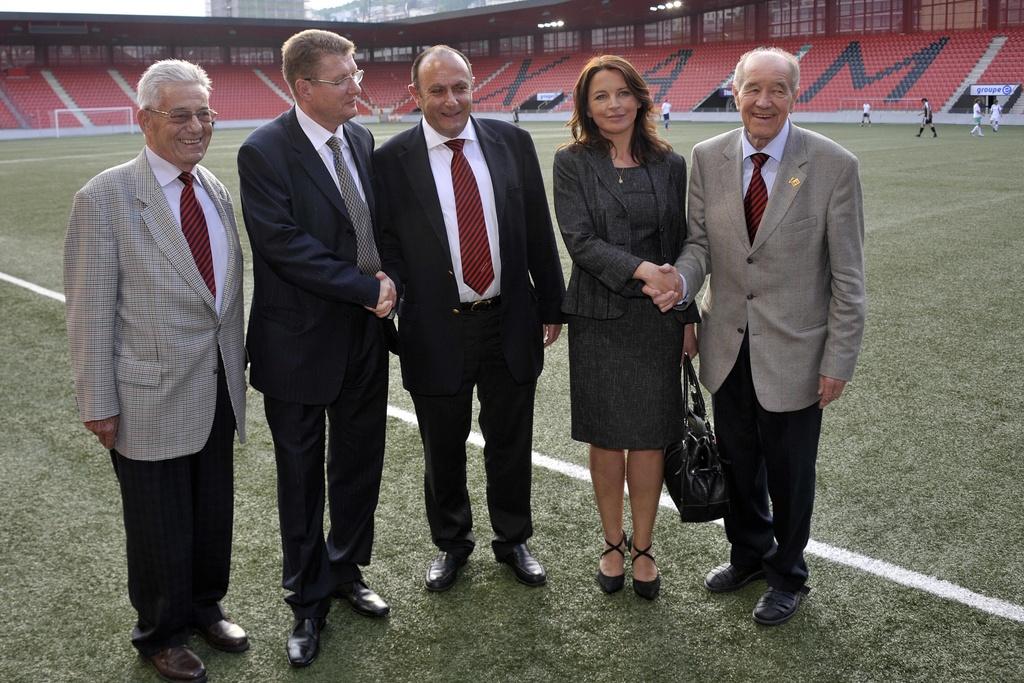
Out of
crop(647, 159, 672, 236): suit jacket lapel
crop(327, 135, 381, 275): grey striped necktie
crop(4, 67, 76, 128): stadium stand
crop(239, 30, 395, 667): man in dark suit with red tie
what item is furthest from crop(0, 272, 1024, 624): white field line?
crop(4, 67, 76, 128): stadium stand

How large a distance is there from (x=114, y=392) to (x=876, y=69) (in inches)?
1836

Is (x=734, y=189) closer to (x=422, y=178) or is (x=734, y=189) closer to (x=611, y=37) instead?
(x=422, y=178)

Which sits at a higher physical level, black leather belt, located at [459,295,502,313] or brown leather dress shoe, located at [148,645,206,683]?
black leather belt, located at [459,295,502,313]

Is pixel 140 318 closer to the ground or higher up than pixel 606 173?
closer to the ground

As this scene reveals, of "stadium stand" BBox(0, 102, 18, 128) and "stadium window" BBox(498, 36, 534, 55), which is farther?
"stadium window" BBox(498, 36, 534, 55)

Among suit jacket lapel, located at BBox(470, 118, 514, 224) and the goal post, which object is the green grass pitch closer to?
suit jacket lapel, located at BBox(470, 118, 514, 224)

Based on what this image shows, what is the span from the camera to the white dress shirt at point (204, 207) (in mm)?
2779

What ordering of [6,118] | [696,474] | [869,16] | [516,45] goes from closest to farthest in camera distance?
[696,474] → [869,16] → [6,118] → [516,45]

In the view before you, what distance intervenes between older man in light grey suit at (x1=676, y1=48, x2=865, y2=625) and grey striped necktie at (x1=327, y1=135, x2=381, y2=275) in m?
1.06

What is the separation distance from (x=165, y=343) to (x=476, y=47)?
219ft

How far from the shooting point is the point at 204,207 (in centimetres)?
290

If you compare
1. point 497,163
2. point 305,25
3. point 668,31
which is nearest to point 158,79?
point 497,163

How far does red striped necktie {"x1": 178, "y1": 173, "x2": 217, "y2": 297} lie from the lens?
9.29ft

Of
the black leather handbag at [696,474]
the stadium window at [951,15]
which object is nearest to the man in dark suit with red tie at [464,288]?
the black leather handbag at [696,474]
